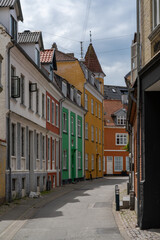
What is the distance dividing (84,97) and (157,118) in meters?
34.1

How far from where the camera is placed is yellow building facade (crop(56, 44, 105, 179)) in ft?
150

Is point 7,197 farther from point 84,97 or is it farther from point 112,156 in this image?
point 112,156

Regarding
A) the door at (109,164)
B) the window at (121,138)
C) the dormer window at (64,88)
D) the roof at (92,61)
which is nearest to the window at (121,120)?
the window at (121,138)

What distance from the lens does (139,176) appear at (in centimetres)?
1255

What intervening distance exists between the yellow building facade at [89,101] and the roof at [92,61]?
0.94ft

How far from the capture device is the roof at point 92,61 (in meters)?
58.2

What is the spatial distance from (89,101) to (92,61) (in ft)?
36.6

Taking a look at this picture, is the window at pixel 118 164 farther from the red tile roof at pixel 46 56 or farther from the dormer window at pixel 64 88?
the red tile roof at pixel 46 56

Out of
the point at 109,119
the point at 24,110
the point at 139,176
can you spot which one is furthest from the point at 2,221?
the point at 109,119

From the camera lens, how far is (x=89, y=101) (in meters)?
48.9

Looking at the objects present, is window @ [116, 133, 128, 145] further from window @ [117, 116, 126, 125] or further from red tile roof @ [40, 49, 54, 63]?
red tile roof @ [40, 49, 54, 63]

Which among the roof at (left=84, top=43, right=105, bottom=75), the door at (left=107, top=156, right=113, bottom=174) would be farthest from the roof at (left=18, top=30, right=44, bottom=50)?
the door at (left=107, top=156, right=113, bottom=174)

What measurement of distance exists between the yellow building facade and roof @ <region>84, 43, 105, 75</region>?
0.29 m

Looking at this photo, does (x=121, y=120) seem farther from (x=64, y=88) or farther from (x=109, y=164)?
(x=64, y=88)
